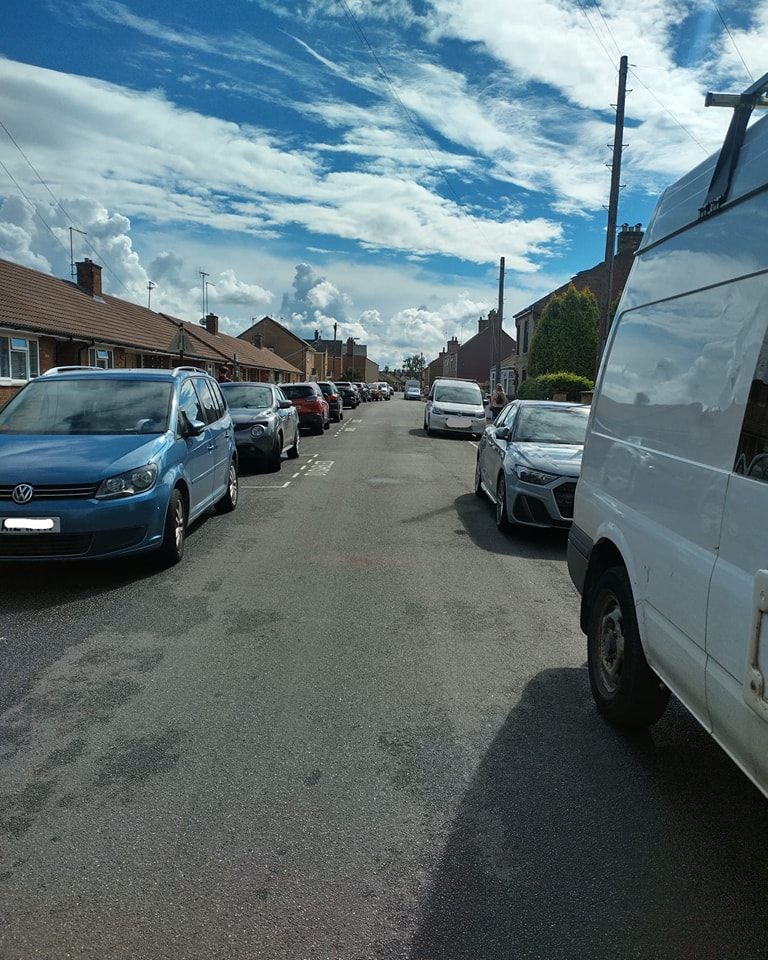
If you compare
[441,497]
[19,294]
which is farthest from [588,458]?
[19,294]

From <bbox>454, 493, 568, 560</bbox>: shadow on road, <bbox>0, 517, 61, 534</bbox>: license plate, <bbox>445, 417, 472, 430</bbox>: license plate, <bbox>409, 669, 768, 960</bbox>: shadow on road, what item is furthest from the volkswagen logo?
<bbox>445, 417, 472, 430</bbox>: license plate

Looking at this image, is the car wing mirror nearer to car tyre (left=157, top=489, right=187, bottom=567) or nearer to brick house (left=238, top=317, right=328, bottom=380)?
car tyre (left=157, top=489, right=187, bottom=567)

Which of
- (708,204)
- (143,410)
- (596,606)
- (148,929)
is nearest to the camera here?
(148,929)

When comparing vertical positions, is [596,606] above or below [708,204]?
below

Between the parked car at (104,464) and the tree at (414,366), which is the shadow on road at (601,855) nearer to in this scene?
the parked car at (104,464)

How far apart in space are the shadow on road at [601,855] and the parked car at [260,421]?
33.9ft

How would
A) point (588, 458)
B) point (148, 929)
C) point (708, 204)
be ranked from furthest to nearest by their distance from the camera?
1. point (588, 458)
2. point (708, 204)
3. point (148, 929)

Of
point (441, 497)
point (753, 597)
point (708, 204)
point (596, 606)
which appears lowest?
point (441, 497)

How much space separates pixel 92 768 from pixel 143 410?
4.53m

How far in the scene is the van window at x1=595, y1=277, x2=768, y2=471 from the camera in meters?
2.43

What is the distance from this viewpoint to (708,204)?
9.53 feet

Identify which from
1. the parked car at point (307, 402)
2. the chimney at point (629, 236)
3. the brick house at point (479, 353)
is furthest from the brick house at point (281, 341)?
the parked car at point (307, 402)

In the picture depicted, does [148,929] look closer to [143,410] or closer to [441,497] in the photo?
[143,410]

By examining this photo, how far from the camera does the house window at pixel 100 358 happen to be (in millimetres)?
25656
